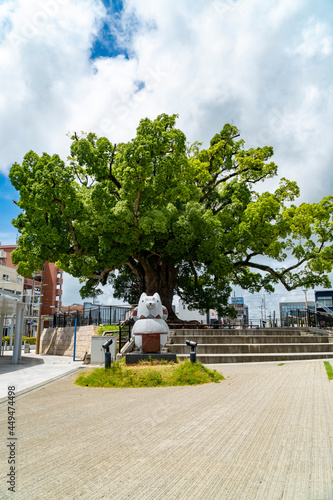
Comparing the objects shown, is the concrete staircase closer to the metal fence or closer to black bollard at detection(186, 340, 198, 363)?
black bollard at detection(186, 340, 198, 363)

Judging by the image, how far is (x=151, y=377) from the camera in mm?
8500

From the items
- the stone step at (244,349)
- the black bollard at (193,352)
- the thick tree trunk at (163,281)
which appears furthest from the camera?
the thick tree trunk at (163,281)

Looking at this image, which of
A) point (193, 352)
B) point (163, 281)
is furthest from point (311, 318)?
point (193, 352)

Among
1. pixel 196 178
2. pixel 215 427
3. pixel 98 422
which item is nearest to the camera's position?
pixel 215 427

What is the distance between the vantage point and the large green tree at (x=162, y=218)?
17.8m

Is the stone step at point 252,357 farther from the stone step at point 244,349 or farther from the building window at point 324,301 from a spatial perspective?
the building window at point 324,301

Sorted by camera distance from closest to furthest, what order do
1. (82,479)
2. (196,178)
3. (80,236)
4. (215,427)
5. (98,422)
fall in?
(82,479)
(215,427)
(98,422)
(80,236)
(196,178)

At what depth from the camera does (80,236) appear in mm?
19484

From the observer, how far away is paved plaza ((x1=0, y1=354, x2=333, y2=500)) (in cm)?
287

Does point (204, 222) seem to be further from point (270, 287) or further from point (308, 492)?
point (308, 492)

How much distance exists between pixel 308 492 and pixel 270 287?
24.0 meters

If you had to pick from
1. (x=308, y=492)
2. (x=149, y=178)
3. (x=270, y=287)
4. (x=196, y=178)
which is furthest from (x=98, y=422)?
(x=270, y=287)

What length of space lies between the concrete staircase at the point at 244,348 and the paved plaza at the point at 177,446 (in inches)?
236

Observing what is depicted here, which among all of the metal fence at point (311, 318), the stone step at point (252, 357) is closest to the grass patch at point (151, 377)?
the stone step at point (252, 357)
